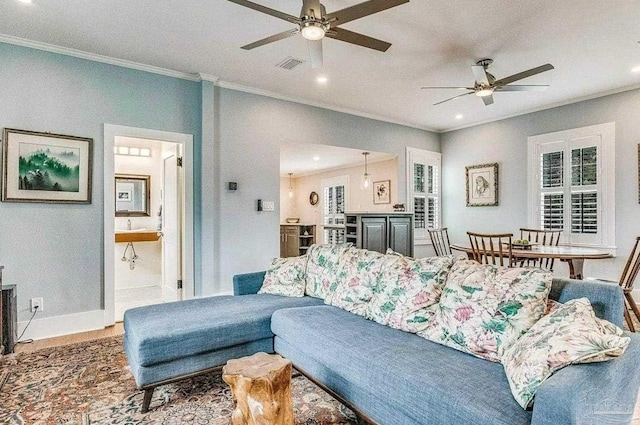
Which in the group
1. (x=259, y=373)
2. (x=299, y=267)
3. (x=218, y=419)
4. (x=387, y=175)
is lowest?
(x=218, y=419)

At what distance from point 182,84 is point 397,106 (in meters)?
3.08

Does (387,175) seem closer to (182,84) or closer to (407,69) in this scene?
(407,69)

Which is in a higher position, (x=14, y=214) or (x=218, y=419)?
(x=14, y=214)

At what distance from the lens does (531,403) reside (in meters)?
1.26

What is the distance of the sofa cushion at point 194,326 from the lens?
2115 millimetres

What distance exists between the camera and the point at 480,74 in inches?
145

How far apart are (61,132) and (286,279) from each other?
2.71 metres

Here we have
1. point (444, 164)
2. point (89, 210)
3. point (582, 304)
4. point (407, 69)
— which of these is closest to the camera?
point (582, 304)

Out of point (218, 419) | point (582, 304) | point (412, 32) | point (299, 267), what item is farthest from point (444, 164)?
point (218, 419)

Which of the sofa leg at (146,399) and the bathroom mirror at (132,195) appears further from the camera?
the bathroom mirror at (132,195)

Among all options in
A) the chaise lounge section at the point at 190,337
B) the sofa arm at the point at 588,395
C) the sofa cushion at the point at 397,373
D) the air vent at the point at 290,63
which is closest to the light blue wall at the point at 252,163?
the air vent at the point at 290,63

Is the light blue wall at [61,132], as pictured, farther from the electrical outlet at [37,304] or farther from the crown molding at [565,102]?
the crown molding at [565,102]

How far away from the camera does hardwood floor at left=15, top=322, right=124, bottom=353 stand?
3.19 metres

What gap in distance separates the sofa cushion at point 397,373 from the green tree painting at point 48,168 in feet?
9.28
